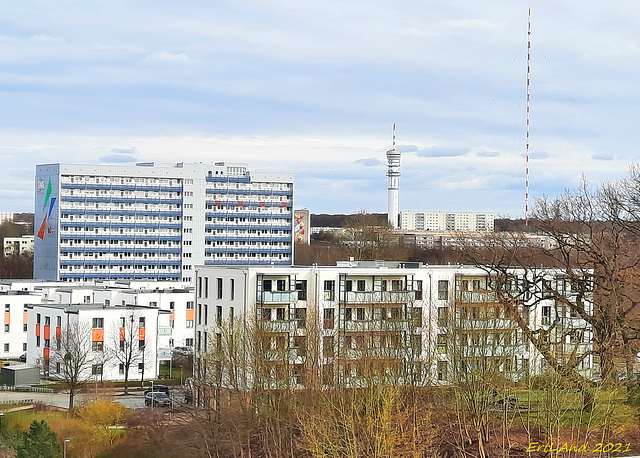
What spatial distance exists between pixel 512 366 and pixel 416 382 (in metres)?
4.22

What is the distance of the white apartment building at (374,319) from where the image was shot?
3798 cm

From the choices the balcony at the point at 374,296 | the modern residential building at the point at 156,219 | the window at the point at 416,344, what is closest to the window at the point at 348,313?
the balcony at the point at 374,296

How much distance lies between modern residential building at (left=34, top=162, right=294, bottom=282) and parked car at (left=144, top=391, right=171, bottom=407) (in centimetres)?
6118

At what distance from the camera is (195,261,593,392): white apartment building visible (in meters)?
38.0

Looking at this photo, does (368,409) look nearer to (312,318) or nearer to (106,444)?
(312,318)

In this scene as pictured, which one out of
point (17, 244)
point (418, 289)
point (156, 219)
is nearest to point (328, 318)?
point (418, 289)

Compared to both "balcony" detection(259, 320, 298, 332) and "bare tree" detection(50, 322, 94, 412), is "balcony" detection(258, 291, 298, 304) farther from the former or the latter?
"bare tree" detection(50, 322, 94, 412)

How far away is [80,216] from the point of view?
382ft

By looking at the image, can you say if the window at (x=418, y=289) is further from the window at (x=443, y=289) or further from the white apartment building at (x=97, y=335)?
the white apartment building at (x=97, y=335)

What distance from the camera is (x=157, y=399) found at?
183 ft

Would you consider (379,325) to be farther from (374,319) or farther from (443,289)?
(443,289)

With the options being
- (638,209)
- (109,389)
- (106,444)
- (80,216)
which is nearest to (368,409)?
(106,444)

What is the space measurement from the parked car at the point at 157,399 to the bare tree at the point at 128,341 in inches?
376

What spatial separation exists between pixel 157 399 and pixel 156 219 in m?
67.7
